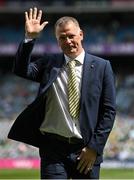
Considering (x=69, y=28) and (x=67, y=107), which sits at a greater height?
(x=69, y=28)

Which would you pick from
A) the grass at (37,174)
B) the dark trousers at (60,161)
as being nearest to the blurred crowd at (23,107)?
the grass at (37,174)

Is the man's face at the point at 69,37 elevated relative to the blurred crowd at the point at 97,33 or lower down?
elevated

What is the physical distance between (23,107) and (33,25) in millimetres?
28975

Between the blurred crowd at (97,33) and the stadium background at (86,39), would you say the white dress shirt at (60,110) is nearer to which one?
the stadium background at (86,39)

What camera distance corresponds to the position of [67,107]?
18.2ft

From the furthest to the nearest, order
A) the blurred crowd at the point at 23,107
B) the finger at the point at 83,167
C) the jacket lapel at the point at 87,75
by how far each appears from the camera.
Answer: the blurred crowd at the point at 23,107
the jacket lapel at the point at 87,75
the finger at the point at 83,167

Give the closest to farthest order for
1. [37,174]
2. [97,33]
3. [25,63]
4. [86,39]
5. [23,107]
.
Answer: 1. [25,63]
2. [37,174]
3. [23,107]
4. [86,39]
5. [97,33]

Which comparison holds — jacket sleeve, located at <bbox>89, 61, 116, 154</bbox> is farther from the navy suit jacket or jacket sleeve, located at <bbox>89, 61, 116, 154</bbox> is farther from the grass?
the grass

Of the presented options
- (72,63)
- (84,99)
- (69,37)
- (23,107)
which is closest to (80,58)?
(72,63)

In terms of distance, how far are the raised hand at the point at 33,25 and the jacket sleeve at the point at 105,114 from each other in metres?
0.66

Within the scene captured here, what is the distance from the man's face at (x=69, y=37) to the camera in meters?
5.48

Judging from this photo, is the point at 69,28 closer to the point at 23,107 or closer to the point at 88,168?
the point at 88,168

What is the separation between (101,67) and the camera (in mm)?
5586

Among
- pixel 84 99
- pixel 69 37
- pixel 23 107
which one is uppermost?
pixel 69 37
